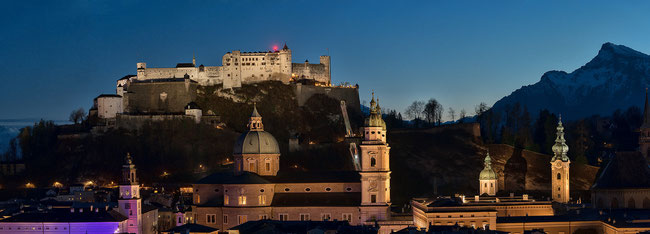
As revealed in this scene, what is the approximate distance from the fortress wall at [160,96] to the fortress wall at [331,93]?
15.5m

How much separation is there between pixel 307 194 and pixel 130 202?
15121mm

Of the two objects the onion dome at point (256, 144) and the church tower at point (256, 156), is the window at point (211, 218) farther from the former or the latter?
the onion dome at point (256, 144)

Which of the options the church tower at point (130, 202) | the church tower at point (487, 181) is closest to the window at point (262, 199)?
the church tower at point (130, 202)

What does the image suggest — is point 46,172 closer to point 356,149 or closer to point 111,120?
point 111,120

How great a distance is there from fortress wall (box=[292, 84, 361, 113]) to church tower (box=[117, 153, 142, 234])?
190 feet

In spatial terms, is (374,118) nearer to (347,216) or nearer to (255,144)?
(347,216)

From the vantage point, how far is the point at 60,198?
101875 millimetres

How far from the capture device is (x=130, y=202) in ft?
262

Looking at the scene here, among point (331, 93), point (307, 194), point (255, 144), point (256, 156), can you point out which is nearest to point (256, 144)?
point (255, 144)

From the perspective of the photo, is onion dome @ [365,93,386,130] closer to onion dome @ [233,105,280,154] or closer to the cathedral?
the cathedral

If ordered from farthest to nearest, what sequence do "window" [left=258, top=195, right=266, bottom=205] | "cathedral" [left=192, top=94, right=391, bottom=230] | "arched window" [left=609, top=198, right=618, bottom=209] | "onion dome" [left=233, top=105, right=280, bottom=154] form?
"onion dome" [left=233, top=105, right=280, bottom=154] → "arched window" [left=609, top=198, right=618, bottom=209] → "window" [left=258, top=195, right=266, bottom=205] → "cathedral" [left=192, top=94, right=391, bottom=230]

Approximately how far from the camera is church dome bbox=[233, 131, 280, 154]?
279 feet

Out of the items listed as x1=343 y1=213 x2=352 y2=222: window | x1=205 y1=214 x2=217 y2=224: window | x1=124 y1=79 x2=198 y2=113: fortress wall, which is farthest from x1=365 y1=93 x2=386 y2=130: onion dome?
x1=124 y1=79 x2=198 y2=113: fortress wall

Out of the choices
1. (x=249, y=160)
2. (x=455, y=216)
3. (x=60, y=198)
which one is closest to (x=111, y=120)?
(x=60, y=198)
